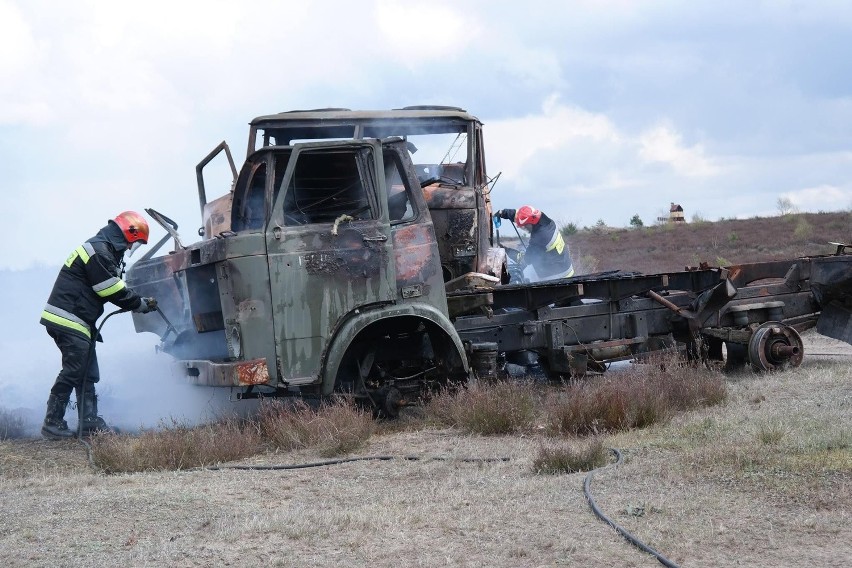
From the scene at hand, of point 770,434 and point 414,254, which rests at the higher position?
point 414,254

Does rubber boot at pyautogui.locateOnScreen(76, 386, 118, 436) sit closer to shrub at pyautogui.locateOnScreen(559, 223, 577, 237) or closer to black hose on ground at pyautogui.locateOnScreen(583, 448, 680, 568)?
black hose on ground at pyautogui.locateOnScreen(583, 448, 680, 568)

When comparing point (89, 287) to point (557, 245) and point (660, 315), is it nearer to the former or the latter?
point (660, 315)

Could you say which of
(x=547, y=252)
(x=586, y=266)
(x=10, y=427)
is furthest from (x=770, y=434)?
(x=586, y=266)

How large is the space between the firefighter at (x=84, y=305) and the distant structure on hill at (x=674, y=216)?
1316 inches

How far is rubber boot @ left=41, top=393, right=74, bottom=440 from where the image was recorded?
9609 mm

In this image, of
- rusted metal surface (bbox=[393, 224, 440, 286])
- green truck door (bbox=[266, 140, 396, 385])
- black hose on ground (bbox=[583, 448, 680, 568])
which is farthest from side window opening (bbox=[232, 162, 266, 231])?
black hose on ground (bbox=[583, 448, 680, 568])

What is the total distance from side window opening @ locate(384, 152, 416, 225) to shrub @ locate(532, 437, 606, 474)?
313cm

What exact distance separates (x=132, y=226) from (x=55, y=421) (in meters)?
1.97

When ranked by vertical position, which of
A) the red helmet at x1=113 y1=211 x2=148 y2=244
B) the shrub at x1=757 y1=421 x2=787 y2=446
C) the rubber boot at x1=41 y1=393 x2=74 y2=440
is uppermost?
the red helmet at x1=113 y1=211 x2=148 y2=244

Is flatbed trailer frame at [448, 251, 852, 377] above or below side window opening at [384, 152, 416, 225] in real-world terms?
below

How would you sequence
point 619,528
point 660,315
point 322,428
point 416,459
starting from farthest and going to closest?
point 660,315
point 322,428
point 416,459
point 619,528

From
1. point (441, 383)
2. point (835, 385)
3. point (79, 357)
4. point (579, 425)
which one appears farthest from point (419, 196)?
point (835, 385)

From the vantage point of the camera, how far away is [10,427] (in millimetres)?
10062

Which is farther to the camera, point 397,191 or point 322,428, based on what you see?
point 397,191
